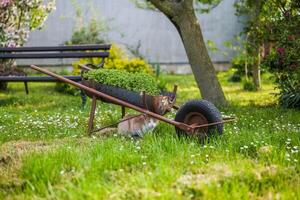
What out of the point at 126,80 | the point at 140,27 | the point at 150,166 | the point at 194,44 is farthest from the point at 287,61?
the point at 140,27

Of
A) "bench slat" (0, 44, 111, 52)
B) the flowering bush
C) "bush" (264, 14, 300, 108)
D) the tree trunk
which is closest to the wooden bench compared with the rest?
"bench slat" (0, 44, 111, 52)

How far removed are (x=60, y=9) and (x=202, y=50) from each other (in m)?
9.21

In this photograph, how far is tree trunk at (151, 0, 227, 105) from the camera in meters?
8.93

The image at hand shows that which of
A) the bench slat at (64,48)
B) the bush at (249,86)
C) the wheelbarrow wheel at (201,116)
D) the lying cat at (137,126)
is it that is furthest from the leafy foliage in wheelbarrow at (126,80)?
the bush at (249,86)

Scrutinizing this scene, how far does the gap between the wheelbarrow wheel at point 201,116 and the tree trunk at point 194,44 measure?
366cm

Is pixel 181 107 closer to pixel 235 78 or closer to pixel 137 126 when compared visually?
pixel 137 126

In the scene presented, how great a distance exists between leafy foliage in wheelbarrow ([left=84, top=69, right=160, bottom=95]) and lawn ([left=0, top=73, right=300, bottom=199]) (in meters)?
0.55

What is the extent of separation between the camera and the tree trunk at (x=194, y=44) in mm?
8930

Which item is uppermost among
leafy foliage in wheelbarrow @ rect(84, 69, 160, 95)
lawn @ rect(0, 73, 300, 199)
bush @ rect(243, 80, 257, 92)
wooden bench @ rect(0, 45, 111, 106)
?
wooden bench @ rect(0, 45, 111, 106)

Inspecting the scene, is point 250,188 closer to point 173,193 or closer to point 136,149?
point 173,193

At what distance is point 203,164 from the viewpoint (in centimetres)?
436

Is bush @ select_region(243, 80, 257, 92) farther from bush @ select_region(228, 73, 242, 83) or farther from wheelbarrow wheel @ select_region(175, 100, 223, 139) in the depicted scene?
wheelbarrow wheel @ select_region(175, 100, 223, 139)

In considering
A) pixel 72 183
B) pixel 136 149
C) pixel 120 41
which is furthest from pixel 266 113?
pixel 120 41

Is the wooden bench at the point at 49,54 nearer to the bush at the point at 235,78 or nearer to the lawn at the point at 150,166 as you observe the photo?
the lawn at the point at 150,166
